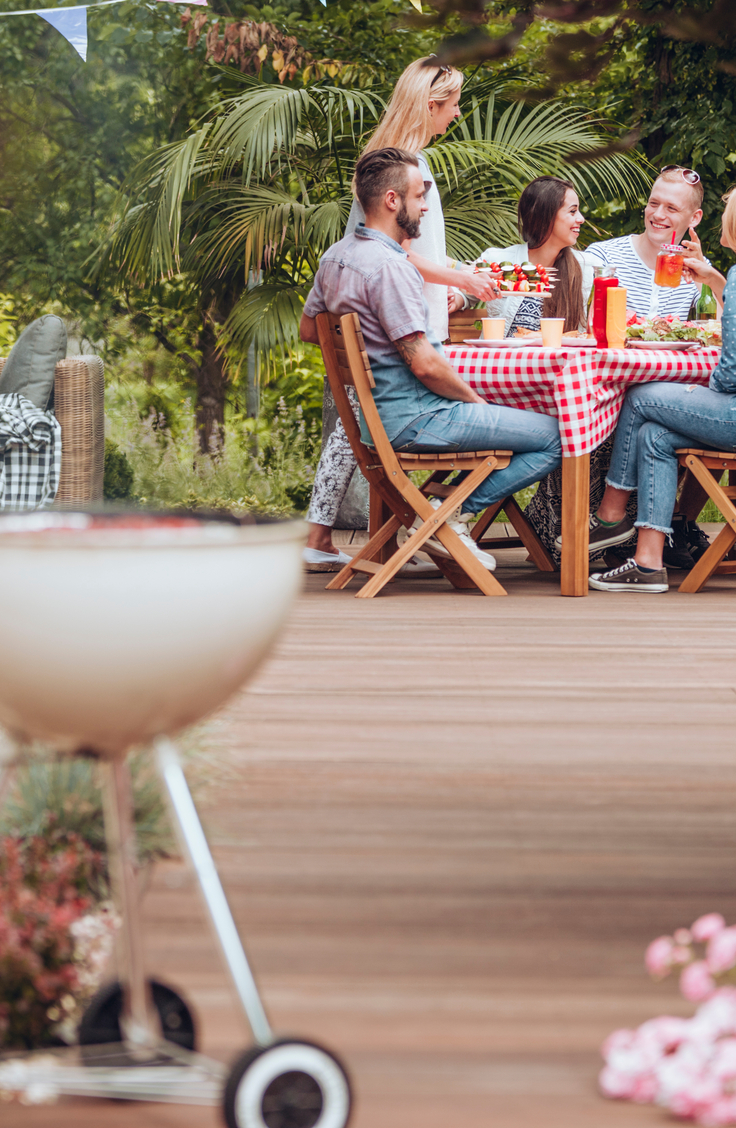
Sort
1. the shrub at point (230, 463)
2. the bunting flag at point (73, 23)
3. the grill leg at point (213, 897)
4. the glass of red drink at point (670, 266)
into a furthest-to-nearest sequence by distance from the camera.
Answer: the bunting flag at point (73, 23)
the shrub at point (230, 463)
the glass of red drink at point (670, 266)
the grill leg at point (213, 897)

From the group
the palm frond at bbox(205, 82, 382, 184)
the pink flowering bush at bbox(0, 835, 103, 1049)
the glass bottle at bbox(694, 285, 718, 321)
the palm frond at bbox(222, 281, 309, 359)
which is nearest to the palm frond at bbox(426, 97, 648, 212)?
the palm frond at bbox(205, 82, 382, 184)

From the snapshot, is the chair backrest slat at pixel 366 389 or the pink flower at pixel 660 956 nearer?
the pink flower at pixel 660 956

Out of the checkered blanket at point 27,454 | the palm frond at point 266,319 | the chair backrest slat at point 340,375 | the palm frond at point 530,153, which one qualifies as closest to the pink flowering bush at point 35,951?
the chair backrest slat at point 340,375

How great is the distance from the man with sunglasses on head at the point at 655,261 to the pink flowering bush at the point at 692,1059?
142 inches

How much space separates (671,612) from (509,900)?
218 centimetres

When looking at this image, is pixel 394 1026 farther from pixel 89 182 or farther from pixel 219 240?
pixel 89 182

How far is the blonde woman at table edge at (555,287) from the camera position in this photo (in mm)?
4367

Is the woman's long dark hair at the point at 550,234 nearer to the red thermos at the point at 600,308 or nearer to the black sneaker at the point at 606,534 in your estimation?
the red thermos at the point at 600,308

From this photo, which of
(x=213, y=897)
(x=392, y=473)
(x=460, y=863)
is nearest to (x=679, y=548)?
(x=392, y=473)

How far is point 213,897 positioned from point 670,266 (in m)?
3.52

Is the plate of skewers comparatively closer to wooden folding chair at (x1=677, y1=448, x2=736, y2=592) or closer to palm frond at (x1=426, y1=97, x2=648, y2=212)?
wooden folding chair at (x1=677, y1=448, x2=736, y2=592)

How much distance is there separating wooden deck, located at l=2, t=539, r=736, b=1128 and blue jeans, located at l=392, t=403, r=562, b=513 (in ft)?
2.95

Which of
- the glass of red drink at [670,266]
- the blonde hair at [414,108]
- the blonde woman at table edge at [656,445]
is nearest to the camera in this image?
the blonde woman at table edge at [656,445]

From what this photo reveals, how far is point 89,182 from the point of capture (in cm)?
836
